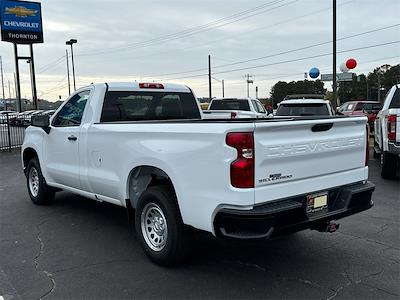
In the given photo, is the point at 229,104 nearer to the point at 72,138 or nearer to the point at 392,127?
the point at 392,127

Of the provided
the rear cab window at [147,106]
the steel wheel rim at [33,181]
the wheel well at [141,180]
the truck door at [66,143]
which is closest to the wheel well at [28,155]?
the steel wheel rim at [33,181]

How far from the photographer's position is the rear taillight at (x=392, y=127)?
8.30 m

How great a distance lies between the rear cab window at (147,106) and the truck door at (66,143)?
41 centimetres

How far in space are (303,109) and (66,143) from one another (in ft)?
26.5

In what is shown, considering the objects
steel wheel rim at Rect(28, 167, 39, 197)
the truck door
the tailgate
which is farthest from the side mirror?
the tailgate

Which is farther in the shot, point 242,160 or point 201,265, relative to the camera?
point 201,265

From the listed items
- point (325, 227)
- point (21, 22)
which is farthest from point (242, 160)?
point (21, 22)

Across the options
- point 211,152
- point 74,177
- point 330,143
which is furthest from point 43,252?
point 330,143

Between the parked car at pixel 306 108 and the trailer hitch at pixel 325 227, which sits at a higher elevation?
the parked car at pixel 306 108

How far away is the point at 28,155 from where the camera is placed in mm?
7832

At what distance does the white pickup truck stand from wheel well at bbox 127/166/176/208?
0.04 feet

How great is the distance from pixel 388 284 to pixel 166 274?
2.03 meters

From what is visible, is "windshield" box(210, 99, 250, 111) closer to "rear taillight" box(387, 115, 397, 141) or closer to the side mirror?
"rear taillight" box(387, 115, 397, 141)

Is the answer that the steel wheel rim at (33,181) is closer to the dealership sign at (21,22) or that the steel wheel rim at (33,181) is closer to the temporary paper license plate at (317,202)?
the temporary paper license plate at (317,202)
